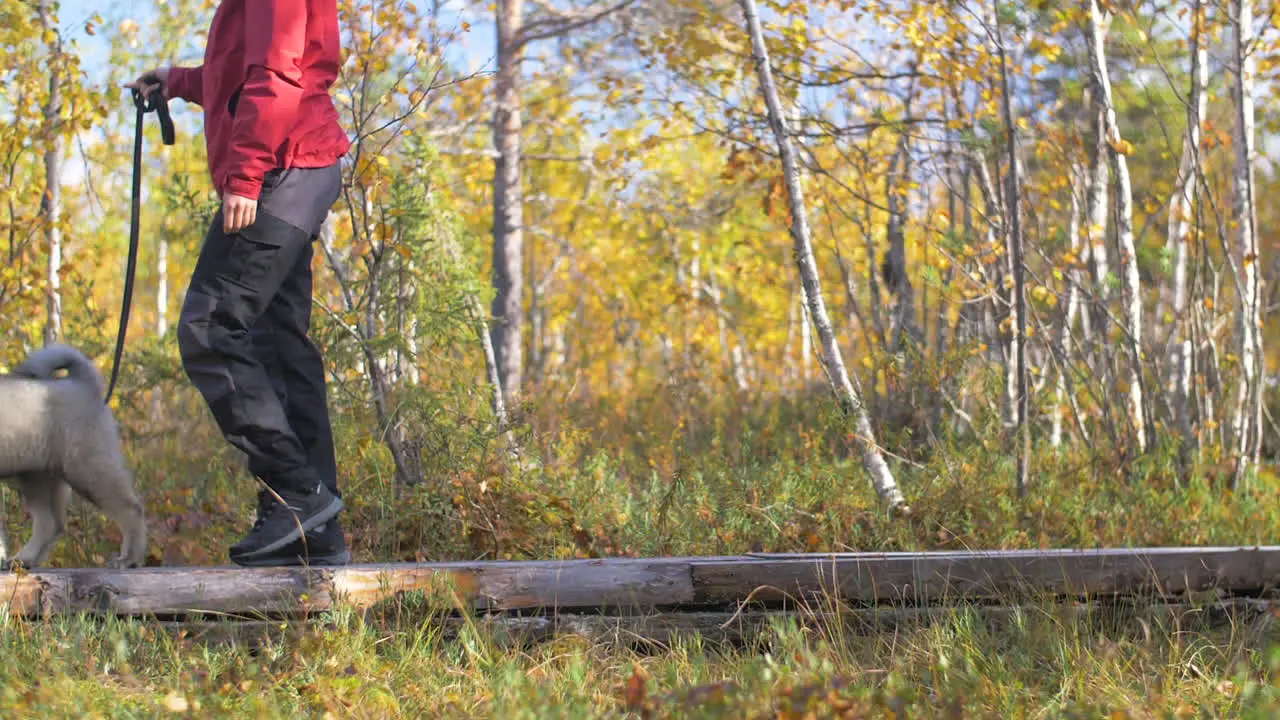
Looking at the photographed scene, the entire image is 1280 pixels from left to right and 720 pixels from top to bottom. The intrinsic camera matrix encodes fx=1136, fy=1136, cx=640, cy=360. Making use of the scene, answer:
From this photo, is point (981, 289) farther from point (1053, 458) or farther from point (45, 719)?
point (45, 719)

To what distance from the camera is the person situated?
3.36 metres

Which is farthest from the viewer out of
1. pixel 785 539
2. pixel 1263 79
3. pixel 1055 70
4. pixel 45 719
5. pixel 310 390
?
pixel 1055 70

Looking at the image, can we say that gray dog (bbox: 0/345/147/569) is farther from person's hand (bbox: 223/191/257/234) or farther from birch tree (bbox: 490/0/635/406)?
birch tree (bbox: 490/0/635/406)

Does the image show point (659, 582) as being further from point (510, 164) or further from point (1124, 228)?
point (510, 164)

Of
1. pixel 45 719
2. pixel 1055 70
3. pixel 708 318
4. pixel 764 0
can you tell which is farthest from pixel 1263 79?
pixel 708 318

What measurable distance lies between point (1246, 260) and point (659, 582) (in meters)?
4.63

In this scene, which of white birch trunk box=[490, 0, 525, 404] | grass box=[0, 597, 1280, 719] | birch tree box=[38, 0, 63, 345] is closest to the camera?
grass box=[0, 597, 1280, 719]

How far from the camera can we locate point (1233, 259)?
21.4 feet

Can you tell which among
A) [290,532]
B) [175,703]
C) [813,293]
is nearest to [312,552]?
[290,532]

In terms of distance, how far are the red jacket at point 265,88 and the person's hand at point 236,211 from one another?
21mm

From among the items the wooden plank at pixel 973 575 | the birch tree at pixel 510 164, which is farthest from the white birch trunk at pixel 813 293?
the birch tree at pixel 510 164

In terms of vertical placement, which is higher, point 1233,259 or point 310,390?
point 1233,259

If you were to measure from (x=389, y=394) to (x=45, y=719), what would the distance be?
9.14 ft

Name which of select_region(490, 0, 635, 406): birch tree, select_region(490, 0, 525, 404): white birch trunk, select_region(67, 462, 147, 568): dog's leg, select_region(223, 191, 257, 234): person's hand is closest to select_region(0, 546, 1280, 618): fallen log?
select_region(67, 462, 147, 568): dog's leg
